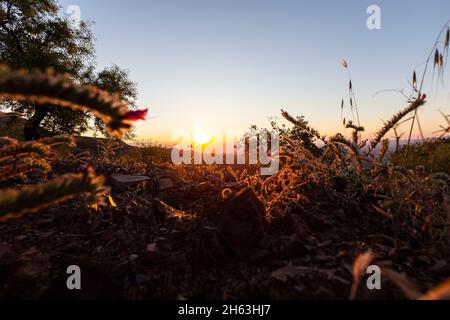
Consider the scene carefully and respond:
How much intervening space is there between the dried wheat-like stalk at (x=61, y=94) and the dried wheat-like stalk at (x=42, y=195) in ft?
0.85

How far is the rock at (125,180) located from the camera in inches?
140

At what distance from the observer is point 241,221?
223cm

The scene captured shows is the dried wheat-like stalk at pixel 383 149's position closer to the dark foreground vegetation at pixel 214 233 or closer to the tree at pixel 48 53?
the dark foreground vegetation at pixel 214 233

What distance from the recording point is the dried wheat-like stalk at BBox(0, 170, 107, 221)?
4.17ft

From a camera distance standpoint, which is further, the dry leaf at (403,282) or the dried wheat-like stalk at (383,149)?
the dried wheat-like stalk at (383,149)

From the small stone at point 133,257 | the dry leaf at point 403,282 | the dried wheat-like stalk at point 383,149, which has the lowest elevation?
the small stone at point 133,257

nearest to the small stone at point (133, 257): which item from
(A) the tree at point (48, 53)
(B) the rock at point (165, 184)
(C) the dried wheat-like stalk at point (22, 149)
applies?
(C) the dried wheat-like stalk at point (22, 149)

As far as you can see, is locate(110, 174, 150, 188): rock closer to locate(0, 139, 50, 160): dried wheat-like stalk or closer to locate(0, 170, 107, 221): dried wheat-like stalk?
locate(0, 139, 50, 160): dried wheat-like stalk

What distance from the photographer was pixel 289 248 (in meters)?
2.04

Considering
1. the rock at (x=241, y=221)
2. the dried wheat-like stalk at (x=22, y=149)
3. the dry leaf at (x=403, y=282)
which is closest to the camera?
the dry leaf at (x=403, y=282)

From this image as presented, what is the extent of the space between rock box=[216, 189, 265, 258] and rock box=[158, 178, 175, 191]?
4.26ft

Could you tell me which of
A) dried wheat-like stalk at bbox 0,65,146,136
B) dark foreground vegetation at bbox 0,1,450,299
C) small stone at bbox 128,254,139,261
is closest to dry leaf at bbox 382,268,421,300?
dark foreground vegetation at bbox 0,1,450,299

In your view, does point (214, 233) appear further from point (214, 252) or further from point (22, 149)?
point (22, 149)
